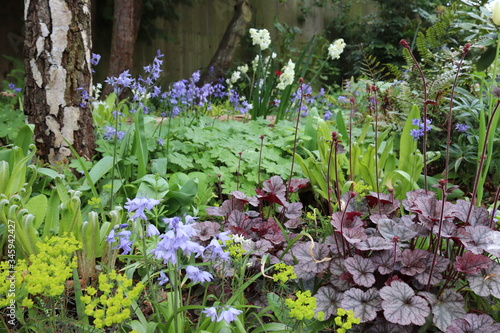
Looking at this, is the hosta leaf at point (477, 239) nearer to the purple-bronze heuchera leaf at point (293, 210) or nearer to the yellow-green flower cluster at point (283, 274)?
the yellow-green flower cluster at point (283, 274)

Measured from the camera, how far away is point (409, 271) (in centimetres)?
136

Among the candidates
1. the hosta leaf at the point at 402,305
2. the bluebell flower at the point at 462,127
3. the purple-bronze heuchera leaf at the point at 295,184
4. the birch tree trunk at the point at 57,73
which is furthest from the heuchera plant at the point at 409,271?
the birch tree trunk at the point at 57,73

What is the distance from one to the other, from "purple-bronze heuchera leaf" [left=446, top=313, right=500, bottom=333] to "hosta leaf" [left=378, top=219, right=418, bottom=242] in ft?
0.97

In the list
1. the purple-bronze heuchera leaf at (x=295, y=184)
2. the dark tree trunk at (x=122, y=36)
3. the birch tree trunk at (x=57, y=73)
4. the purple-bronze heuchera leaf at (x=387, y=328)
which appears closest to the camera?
the purple-bronze heuchera leaf at (x=387, y=328)

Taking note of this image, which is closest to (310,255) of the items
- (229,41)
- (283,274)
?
(283,274)

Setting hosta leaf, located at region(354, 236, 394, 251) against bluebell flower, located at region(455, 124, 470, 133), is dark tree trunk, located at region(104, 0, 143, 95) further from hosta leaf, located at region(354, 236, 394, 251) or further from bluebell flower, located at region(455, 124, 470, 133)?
hosta leaf, located at region(354, 236, 394, 251)

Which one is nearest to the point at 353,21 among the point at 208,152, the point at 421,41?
the point at 421,41

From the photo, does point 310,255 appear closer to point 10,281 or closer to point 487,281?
point 487,281

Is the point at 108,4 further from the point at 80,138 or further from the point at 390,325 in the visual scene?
the point at 390,325

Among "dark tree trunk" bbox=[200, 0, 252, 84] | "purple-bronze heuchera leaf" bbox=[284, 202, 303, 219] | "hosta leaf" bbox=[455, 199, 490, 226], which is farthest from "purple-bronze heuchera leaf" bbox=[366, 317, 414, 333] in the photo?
"dark tree trunk" bbox=[200, 0, 252, 84]

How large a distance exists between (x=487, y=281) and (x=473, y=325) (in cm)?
16

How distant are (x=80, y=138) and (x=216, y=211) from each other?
0.99 m

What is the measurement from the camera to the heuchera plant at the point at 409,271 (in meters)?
1.27

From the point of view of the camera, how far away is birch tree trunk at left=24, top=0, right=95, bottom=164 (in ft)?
7.27
